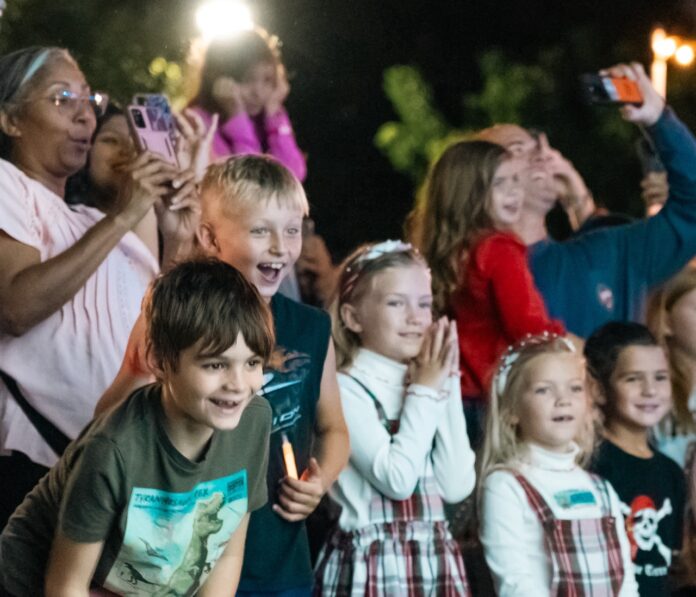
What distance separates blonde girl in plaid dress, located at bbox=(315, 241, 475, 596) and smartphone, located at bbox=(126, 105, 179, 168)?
1.93 ft

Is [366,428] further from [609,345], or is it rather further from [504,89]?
[504,89]

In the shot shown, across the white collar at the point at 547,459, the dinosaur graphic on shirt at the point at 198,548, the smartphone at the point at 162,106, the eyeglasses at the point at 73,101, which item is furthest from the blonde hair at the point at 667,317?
the dinosaur graphic on shirt at the point at 198,548

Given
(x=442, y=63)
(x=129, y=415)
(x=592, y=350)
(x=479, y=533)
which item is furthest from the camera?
(x=442, y=63)

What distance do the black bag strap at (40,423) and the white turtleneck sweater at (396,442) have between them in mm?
700

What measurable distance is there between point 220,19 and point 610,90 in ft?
4.03

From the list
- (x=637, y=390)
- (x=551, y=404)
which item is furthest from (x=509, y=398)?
(x=637, y=390)

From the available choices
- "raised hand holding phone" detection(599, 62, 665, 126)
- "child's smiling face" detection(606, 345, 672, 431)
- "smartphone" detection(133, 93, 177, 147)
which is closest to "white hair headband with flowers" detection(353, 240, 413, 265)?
"smartphone" detection(133, 93, 177, 147)

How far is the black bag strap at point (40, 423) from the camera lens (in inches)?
122

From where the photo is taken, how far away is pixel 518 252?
12.1 ft

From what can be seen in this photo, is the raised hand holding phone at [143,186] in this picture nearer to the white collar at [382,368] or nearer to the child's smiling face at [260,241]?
the child's smiling face at [260,241]

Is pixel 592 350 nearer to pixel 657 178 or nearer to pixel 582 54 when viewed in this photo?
pixel 657 178

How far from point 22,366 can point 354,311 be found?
87cm

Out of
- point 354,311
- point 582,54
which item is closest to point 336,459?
point 354,311

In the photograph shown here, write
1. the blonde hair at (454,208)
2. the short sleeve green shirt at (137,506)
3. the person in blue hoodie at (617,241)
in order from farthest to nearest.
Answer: the person in blue hoodie at (617,241), the blonde hair at (454,208), the short sleeve green shirt at (137,506)
